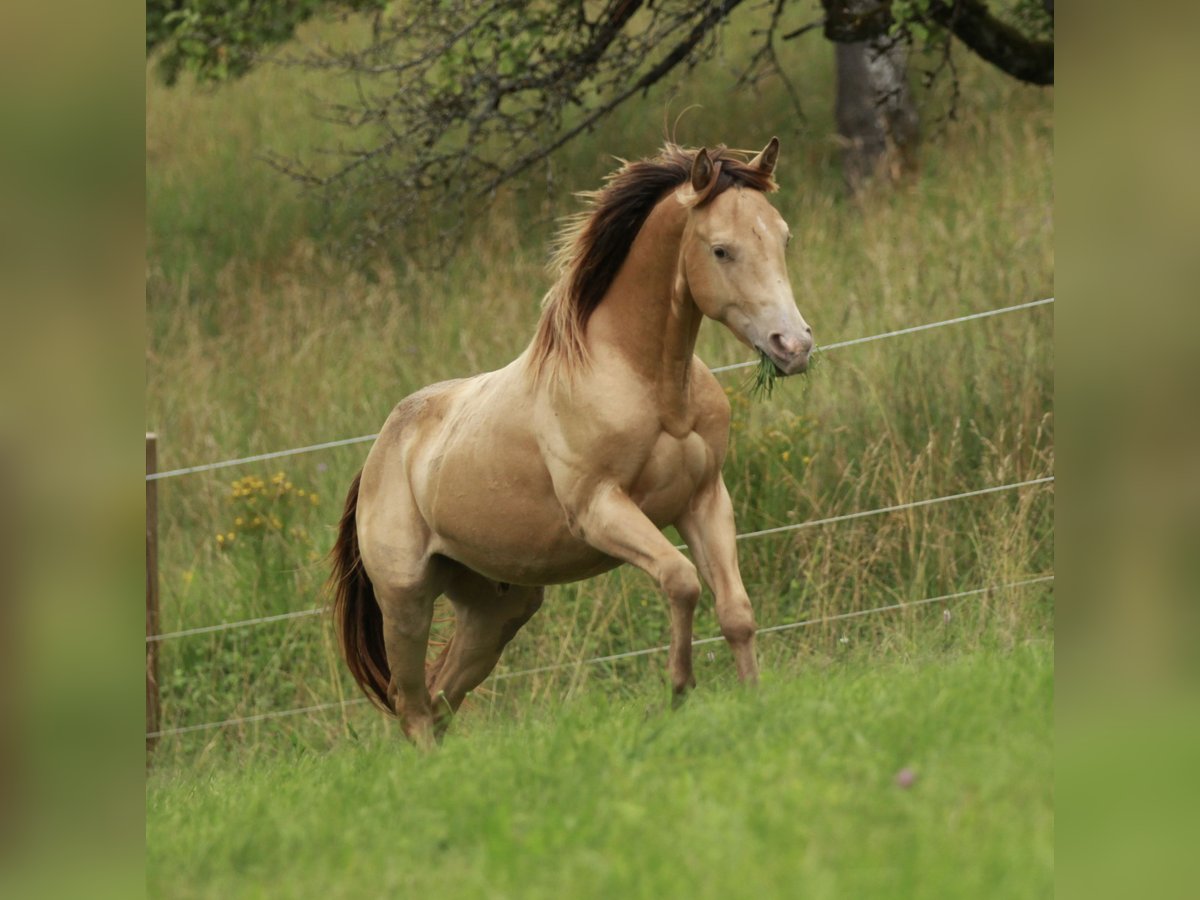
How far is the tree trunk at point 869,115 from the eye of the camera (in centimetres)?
1237

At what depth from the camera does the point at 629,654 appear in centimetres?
759

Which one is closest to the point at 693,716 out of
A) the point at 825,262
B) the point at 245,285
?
the point at 825,262

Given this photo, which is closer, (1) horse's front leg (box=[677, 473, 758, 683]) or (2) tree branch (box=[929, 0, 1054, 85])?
(1) horse's front leg (box=[677, 473, 758, 683])

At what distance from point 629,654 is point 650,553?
111 inches

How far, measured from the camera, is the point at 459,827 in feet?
11.8

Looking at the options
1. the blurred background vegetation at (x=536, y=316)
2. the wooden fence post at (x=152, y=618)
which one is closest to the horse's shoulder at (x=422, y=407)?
the blurred background vegetation at (x=536, y=316)

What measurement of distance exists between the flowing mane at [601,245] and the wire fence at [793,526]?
7.13 ft

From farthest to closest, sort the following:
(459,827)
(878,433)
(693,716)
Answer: (878,433), (693,716), (459,827)

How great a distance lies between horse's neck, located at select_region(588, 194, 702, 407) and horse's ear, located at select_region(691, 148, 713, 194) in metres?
0.14

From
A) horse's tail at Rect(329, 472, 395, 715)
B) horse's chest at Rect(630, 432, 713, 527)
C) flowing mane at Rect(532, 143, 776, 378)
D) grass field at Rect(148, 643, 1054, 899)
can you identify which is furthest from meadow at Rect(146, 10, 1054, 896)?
flowing mane at Rect(532, 143, 776, 378)

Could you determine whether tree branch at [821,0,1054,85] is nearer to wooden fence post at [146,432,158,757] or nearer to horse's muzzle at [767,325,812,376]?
wooden fence post at [146,432,158,757]

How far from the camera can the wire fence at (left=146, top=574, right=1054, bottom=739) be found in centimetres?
715
